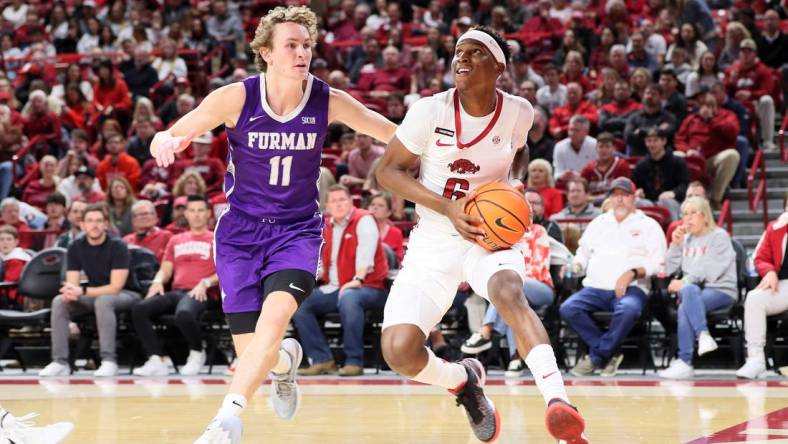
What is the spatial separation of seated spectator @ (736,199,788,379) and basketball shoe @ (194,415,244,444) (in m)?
5.34

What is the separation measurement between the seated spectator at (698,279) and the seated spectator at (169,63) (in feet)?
30.8

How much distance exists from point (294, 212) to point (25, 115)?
37.5ft

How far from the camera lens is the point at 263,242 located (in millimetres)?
5211

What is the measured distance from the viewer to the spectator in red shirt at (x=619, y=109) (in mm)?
12945

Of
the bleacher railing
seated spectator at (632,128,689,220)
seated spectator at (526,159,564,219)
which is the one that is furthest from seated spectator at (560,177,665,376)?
the bleacher railing

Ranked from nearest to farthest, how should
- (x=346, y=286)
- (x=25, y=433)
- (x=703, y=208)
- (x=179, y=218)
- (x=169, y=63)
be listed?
(x=25, y=433), (x=703, y=208), (x=346, y=286), (x=179, y=218), (x=169, y=63)

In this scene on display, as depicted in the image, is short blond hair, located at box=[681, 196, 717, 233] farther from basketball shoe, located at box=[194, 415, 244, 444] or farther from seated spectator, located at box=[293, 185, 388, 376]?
basketball shoe, located at box=[194, 415, 244, 444]

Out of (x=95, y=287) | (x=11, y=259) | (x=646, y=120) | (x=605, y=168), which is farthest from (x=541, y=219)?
(x=11, y=259)

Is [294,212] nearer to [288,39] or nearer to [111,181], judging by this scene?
[288,39]

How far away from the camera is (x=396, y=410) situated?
22.4 feet

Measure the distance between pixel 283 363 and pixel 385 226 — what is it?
505cm

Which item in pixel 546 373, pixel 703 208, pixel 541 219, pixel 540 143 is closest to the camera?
pixel 546 373

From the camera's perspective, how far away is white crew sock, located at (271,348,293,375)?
557cm

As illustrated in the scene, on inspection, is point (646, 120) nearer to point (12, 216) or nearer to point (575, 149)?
point (575, 149)
